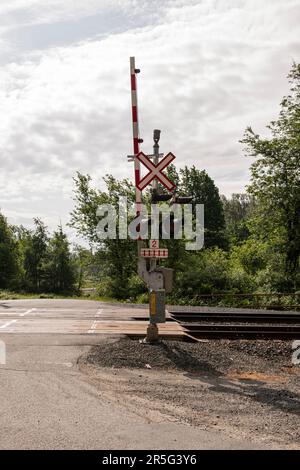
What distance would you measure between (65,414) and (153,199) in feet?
16.2

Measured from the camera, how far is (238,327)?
12.7 meters

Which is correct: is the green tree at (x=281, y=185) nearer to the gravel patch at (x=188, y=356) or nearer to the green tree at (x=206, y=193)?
the gravel patch at (x=188, y=356)

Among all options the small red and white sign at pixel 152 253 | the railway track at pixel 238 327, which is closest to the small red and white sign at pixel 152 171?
the small red and white sign at pixel 152 253

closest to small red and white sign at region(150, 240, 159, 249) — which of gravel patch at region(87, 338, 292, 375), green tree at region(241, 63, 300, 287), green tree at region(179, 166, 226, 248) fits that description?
gravel patch at region(87, 338, 292, 375)

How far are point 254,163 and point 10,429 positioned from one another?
83.6ft

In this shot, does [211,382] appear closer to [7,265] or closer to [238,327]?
[238,327]

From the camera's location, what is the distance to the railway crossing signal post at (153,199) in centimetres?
936

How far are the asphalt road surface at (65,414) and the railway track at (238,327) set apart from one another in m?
3.19

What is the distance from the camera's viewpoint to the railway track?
38.4 feet

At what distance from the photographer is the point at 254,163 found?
2864cm

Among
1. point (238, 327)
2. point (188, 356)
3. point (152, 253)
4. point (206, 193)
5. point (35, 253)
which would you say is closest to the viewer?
point (188, 356)

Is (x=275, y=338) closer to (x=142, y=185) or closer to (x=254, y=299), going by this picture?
(x=142, y=185)

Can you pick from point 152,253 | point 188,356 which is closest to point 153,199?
point 152,253

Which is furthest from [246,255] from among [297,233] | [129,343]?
[129,343]
